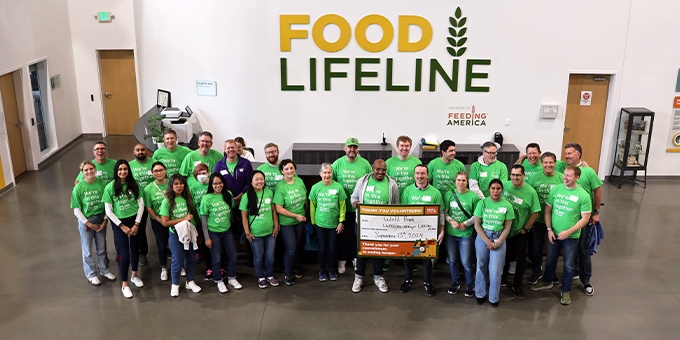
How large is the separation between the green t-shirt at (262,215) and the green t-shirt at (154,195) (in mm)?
874

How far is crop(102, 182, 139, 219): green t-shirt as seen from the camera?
6.41 m

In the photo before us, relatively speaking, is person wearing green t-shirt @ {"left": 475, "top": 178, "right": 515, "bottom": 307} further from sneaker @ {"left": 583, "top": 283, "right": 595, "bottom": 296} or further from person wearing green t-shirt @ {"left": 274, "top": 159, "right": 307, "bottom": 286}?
person wearing green t-shirt @ {"left": 274, "top": 159, "right": 307, "bottom": 286}

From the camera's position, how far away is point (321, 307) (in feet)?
21.2

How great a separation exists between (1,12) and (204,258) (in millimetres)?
6255

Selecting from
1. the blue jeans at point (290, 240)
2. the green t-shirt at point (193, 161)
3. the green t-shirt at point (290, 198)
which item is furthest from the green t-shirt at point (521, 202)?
the green t-shirt at point (193, 161)

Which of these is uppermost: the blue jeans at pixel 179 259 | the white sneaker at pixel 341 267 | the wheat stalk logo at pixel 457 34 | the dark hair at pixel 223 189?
the wheat stalk logo at pixel 457 34

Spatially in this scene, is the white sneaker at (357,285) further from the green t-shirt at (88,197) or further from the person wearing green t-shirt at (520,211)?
the green t-shirt at (88,197)

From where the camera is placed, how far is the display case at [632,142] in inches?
405

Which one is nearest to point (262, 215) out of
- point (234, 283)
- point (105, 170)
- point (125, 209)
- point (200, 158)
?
point (234, 283)

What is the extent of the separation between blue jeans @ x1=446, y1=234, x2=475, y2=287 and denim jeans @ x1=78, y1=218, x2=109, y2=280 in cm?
389

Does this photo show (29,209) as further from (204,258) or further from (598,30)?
(598,30)

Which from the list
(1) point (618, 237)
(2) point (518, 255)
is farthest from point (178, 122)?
(1) point (618, 237)

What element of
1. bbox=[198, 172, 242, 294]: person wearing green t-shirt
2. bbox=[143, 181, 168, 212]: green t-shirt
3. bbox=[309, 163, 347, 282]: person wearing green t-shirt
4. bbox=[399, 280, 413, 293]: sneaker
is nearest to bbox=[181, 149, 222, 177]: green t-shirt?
bbox=[143, 181, 168, 212]: green t-shirt

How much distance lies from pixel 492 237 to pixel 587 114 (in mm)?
5551
